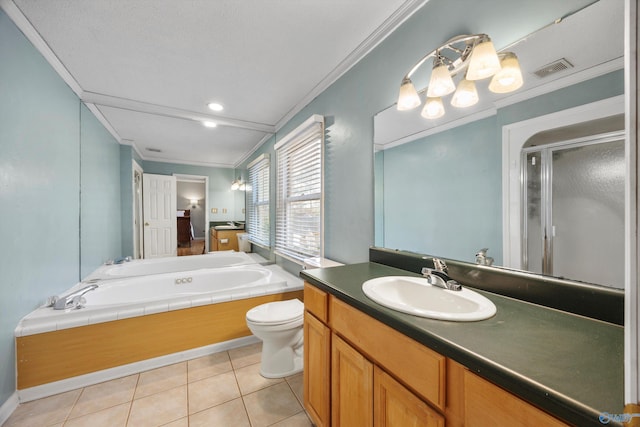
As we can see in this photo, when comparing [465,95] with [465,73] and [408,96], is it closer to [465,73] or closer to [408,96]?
[465,73]

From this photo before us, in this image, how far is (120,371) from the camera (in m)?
1.85

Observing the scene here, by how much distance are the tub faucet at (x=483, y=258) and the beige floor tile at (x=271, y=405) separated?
138 centimetres

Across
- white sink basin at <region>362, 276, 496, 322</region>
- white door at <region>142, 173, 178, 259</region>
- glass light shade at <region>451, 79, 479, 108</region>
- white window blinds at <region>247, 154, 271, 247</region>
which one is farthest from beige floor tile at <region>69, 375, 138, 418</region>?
white door at <region>142, 173, 178, 259</region>

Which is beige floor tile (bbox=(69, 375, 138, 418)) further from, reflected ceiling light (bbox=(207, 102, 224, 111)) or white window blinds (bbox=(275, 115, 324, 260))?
reflected ceiling light (bbox=(207, 102, 224, 111))

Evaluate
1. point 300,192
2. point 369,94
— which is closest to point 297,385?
point 300,192

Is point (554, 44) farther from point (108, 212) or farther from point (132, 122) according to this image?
point (108, 212)

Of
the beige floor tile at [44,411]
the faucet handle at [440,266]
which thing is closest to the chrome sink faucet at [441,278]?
the faucet handle at [440,266]

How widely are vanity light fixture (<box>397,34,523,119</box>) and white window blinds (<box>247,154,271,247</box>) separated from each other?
8.46ft

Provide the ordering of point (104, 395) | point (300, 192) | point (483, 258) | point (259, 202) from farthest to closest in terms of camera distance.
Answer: point (259, 202)
point (300, 192)
point (104, 395)
point (483, 258)

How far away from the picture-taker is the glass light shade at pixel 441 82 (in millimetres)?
1120

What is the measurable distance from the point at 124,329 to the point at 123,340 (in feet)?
0.26

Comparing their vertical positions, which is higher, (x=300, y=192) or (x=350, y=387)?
(x=300, y=192)

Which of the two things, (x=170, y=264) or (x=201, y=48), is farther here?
(x=170, y=264)

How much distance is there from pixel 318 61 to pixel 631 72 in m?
1.90
